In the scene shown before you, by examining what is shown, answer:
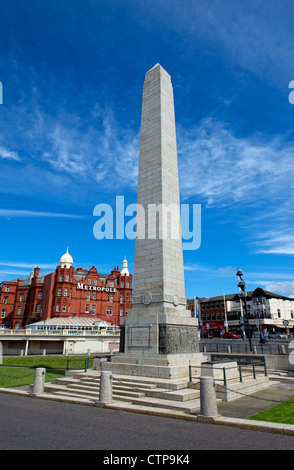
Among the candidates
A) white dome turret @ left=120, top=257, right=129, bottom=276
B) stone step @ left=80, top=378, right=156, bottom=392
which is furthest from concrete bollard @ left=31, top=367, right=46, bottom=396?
white dome turret @ left=120, top=257, right=129, bottom=276

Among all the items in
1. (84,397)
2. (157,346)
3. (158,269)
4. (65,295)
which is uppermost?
(65,295)

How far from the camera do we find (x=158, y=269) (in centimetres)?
1620

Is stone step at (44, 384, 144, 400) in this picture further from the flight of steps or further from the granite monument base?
the granite monument base

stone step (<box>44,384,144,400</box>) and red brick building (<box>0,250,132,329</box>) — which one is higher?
red brick building (<box>0,250,132,329</box>)

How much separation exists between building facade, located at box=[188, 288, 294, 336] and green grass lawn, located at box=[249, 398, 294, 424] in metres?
57.2

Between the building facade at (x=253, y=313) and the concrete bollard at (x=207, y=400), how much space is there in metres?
59.4

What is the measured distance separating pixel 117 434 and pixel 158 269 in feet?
30.6

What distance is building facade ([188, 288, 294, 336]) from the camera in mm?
70375

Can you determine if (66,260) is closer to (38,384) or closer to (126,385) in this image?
(38,384)

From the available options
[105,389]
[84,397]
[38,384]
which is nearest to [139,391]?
[105,389]
